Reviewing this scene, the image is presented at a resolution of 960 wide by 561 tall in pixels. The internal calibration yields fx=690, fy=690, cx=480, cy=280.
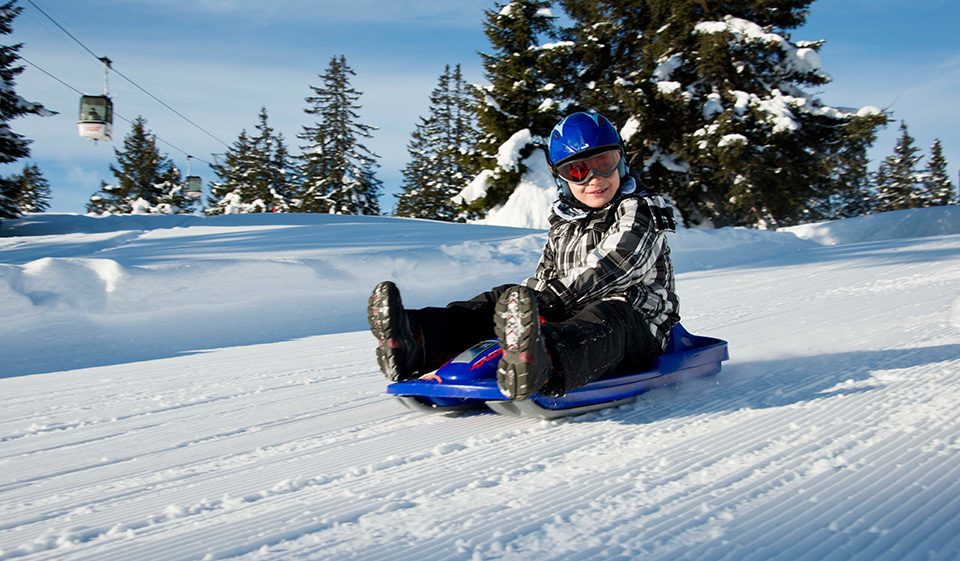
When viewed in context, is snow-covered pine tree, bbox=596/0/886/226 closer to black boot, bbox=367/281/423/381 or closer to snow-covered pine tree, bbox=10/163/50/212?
black boot, bbox=367/281/423/381

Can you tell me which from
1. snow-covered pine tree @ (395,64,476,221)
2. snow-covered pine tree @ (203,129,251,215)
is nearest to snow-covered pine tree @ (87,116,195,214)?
snow-covered pine tree @ (203,129,251,215)

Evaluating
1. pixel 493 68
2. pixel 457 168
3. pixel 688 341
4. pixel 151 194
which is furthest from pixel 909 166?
pixel 688 341

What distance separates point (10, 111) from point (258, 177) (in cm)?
2505

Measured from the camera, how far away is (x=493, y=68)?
2361 cm

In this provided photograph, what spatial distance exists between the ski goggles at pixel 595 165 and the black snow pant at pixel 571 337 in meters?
0.74

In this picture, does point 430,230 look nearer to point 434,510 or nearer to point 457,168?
point 434,510

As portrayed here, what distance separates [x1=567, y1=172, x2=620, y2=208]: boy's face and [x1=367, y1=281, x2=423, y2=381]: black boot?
1.22 meters

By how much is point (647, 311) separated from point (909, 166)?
2413 inches

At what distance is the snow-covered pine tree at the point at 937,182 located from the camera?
2120 inches

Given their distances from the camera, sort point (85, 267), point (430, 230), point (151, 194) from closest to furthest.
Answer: point (85, 267), point (430, 230), point (151, 194)

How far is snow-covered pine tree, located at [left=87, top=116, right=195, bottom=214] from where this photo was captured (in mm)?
48438

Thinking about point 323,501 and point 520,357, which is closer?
point 323,501

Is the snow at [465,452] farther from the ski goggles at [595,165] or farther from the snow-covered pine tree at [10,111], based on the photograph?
the snow-covered pine tree at [10,111]

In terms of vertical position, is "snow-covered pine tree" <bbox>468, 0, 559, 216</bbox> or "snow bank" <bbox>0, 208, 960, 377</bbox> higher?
"snow-covered pine tree" <bbox>468, 0, 559, 216</bbox>
